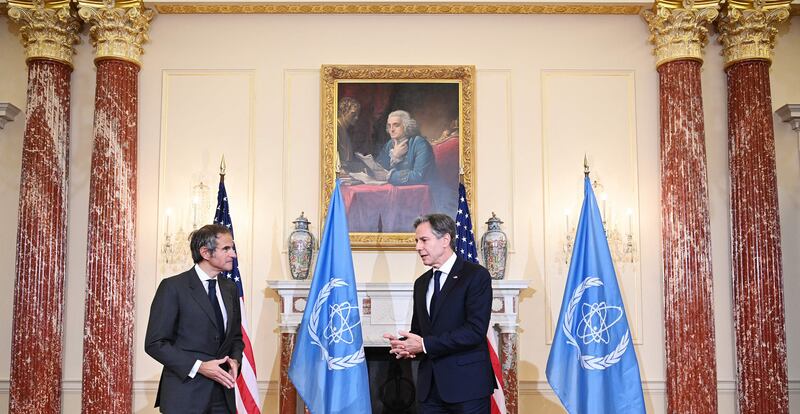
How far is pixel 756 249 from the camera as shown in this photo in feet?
23.6

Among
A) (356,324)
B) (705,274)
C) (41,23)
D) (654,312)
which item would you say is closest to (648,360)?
(654,312)

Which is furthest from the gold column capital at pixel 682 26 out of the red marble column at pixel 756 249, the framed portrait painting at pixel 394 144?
the framed portrait painting at pixel 394 144

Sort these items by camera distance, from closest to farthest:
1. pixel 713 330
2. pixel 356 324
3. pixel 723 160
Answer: pixel 356 324 → pixel 713 330 → pixel 723 160

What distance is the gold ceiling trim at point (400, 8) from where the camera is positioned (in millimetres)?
7570

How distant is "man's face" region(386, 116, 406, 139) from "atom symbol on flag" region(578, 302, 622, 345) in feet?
8.25

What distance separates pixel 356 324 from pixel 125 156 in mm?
2919

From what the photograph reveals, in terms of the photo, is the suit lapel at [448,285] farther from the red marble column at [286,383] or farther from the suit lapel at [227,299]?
the red marble column at [286,383]

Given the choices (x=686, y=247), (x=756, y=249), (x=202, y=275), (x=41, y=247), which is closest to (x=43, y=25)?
(x=41, y=247)

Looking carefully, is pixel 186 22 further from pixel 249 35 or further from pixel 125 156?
pixel 125 156

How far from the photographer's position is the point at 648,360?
7352 mm

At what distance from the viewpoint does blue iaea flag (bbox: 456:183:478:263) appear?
6.82 meters

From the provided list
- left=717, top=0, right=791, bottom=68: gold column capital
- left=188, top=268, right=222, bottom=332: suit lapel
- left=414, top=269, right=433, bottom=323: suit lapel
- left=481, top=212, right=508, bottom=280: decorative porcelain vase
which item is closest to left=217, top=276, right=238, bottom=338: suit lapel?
left=188, top=268, right=222, bottom=332: suit lapel

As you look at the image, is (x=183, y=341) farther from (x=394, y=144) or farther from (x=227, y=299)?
(x=394, y=144)

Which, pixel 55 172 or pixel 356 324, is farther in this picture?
pixel 55 172
